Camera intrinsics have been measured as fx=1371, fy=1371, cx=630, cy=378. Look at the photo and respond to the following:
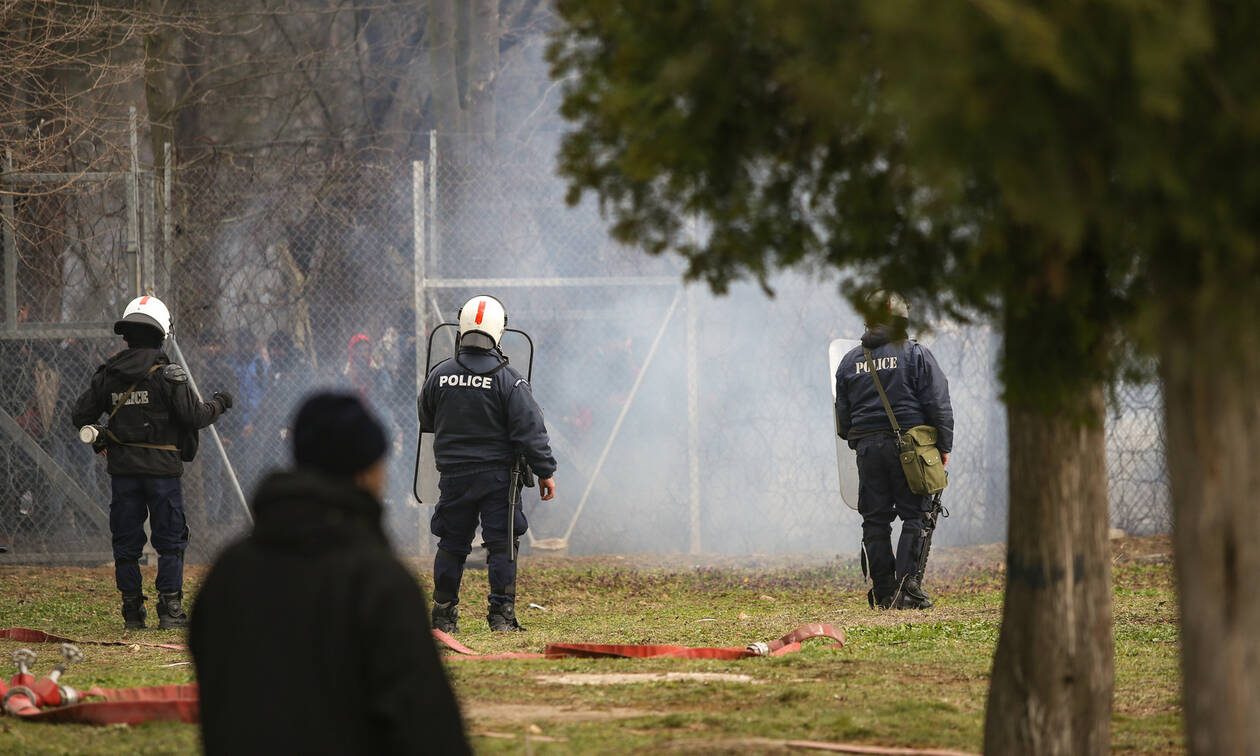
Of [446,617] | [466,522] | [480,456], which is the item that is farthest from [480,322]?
[446,617]

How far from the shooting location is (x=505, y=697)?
5.35m

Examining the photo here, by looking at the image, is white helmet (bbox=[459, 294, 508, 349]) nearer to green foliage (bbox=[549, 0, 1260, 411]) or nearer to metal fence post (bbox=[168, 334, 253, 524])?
metal fence post (bbox=[168, 334, 253, 524])

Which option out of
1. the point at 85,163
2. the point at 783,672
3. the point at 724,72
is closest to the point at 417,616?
the point at 724,72

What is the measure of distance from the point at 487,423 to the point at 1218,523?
19.1ft

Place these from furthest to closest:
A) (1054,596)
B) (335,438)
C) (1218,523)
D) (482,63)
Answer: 1. (482,63)
2. (1054,596)
3. (1218,523)
4. (335,438)

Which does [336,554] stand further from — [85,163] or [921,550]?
[85,163]

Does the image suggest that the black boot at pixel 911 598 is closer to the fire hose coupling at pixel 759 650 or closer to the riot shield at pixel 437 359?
the fire hose coupling at pixel 759 650

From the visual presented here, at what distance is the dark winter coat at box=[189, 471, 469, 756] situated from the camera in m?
2.36

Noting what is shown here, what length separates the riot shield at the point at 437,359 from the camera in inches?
370

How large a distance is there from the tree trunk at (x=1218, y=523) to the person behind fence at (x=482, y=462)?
5622mm

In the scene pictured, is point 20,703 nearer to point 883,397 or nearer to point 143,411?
point 143,411

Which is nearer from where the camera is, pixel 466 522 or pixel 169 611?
pixel 466 522

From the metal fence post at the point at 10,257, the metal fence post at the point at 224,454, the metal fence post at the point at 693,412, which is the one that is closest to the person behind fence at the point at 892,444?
the metal fence post at the point at 693,412

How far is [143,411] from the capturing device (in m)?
8.36
